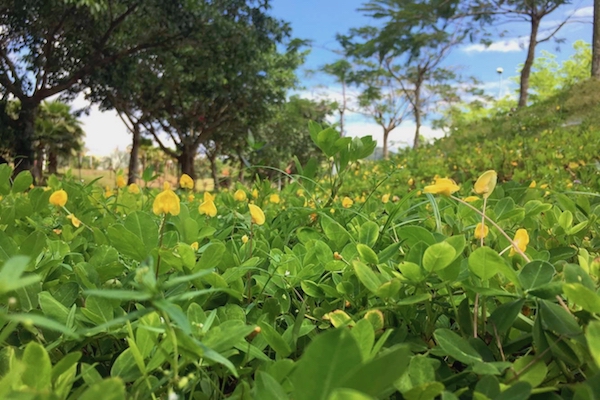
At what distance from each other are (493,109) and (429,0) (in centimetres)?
1019

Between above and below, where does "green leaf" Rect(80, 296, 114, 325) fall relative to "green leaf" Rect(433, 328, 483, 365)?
above

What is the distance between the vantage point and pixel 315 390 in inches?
6.8

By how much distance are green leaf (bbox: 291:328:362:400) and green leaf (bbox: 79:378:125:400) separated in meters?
0.07

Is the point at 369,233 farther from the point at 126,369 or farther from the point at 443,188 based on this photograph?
the point at 126,369

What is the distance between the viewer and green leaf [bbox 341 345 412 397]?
16 centimetres

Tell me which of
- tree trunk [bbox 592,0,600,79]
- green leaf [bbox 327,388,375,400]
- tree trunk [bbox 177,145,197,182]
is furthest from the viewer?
tree trunk [bbox 177,145,197,182]

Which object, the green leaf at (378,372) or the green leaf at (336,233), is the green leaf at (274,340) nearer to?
the green leaf at (378,372)

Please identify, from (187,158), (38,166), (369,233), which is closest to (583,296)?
(369,233)

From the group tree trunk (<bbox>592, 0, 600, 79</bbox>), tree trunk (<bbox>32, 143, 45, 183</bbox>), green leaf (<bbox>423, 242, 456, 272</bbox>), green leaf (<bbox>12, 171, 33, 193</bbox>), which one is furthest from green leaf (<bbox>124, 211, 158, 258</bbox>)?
tree trunk (<bbox>32, 143, 45, 183</bbox>)

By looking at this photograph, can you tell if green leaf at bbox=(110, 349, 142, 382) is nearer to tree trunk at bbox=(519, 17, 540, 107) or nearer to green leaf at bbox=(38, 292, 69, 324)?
green leaf at bbox=(38, 292, 69, 324)

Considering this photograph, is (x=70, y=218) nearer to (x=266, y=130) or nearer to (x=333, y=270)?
(x=333, y=270)

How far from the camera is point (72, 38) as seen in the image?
817 cm

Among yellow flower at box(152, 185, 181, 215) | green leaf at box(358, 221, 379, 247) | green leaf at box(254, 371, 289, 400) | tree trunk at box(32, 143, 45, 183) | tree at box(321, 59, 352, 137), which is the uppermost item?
tree at box(321, 59, 352, 137)

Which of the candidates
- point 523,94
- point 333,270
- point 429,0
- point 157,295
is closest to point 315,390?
point 157,295
